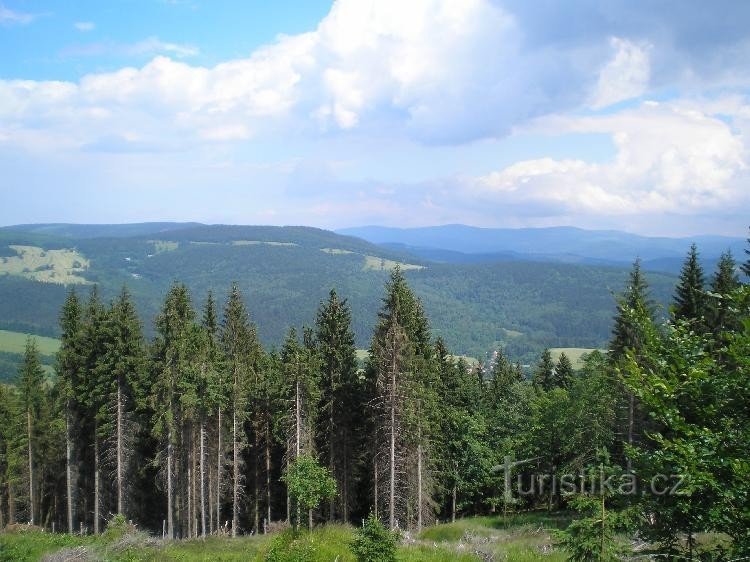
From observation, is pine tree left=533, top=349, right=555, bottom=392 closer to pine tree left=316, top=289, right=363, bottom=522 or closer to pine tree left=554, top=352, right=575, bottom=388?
pine tree left=554, top=352, right=575, bottom=388

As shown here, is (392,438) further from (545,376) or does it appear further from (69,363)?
(545,376)

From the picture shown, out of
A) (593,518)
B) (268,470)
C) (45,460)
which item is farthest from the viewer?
(45,460)

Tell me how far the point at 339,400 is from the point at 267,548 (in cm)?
1450

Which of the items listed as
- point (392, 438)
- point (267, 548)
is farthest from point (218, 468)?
point (267, 548)

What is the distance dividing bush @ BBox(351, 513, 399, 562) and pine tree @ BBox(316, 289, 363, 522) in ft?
58.5

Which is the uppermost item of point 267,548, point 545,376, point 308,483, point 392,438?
point 392,438

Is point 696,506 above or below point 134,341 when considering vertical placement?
above

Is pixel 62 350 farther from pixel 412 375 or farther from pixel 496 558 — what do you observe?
pixel 496 558

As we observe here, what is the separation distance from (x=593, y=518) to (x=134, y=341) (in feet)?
101

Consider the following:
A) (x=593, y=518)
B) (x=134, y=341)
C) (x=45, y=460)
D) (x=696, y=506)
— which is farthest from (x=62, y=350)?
(x=696, y=506)

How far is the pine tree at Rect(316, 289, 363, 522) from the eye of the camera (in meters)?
33.8

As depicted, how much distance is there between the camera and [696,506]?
7047 mm

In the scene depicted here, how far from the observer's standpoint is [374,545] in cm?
1524

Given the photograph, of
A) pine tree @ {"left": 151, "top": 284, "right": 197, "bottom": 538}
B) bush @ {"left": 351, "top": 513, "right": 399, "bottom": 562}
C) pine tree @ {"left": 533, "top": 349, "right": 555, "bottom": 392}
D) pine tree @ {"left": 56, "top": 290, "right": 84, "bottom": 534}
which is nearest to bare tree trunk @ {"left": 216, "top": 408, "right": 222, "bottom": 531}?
pine tree @ {"left": 151, "top": 284, "right": 197, "bottom": 538}
